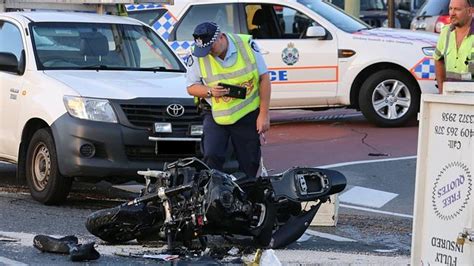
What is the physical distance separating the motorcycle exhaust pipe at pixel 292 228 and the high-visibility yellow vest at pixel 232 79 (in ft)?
3.74

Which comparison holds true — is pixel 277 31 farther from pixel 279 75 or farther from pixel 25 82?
pixel 25 82

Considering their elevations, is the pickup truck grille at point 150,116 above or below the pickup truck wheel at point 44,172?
above

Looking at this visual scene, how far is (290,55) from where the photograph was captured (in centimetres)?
1377

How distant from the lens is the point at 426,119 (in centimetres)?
568

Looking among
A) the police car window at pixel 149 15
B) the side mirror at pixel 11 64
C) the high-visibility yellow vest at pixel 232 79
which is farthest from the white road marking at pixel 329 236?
the police car window at pixel 149 15

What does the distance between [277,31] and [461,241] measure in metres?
8.83

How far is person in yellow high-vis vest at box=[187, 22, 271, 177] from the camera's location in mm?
7941

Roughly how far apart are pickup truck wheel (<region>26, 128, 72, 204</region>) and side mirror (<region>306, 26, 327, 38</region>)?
518 centimetres

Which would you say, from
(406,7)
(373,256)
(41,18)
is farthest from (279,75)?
(406,7)

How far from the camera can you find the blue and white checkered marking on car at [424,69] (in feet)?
44.4

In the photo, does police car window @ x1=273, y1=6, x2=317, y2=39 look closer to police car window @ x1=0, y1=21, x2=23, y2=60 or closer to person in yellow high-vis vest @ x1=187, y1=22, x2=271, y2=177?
police car window @ x1=0, y1=21, x2=23, y2=60

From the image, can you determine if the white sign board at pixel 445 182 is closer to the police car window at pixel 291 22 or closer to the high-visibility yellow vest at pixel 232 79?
the high-visibility yellow vest at pixel 232 79

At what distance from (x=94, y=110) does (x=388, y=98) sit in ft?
19.2

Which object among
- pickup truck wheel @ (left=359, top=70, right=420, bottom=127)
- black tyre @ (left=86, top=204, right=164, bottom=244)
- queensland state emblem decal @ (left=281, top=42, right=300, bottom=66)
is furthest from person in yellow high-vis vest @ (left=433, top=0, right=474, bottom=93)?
queensland state emblem decal @ (left=281, top=42, right=300, bottom=66)
